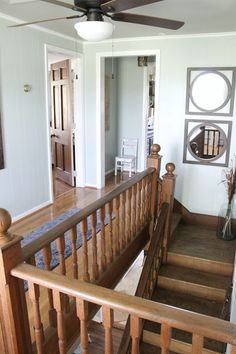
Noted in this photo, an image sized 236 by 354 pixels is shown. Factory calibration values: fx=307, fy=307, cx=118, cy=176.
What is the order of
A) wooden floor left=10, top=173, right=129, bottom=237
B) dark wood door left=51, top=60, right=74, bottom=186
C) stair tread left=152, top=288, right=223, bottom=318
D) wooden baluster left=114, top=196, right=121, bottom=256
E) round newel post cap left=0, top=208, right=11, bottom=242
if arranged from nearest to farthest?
round newel post cap left=0, top=208, right=11, bottom=242, wooden baluster left=114, top=196, right=121, bottom=256, stair tread left=152, top=288, right=223, bottom=318, wooden floor left=10, top=173, right=129, bottom=237, dark wood door left=51, top=60, right=74, bottom=186

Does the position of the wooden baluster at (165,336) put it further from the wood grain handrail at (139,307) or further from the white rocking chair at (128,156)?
the white rocking chair at (128,156)

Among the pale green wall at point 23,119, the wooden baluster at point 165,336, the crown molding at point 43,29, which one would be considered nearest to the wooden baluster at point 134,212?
the pale green wall at point 23,119

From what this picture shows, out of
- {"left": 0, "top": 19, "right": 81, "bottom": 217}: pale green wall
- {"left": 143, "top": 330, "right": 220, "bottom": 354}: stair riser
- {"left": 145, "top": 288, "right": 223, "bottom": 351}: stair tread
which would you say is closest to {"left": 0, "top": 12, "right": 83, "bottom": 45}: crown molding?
{"left": 0, "top": 19, "right": 81, "bottom": 217}: pale green wall

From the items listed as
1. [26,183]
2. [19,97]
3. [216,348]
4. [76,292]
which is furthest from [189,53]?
[76,292]

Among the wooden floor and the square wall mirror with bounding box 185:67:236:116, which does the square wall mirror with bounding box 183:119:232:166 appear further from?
the wooden floor

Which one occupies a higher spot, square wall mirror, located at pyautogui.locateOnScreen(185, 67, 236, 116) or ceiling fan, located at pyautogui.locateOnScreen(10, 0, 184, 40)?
ceiling fan, located at pyautogui.locateOnScreen(10, 0, 184, 40)

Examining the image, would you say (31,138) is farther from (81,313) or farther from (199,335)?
(199,335)

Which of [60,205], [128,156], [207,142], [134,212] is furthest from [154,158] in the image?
[128,156]

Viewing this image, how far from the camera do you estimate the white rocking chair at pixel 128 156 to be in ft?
21.3

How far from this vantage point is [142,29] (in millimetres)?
4051

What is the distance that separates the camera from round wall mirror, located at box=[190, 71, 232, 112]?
418 centimetres

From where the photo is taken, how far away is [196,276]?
360 cm

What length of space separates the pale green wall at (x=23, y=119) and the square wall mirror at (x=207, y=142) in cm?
208

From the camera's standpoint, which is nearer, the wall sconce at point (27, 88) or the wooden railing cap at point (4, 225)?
the wooden railing cap at point (4, 225)
